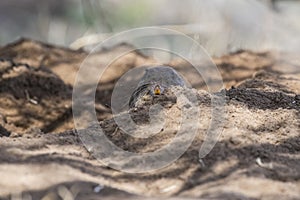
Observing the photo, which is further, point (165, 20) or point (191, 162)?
point (165, 20)

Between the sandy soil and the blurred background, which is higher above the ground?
the blurred background

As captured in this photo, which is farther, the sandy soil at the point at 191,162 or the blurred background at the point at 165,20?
the blurred background at the point at 165,20

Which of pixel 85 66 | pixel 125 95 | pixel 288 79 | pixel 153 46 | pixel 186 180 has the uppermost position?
pixel 153 46

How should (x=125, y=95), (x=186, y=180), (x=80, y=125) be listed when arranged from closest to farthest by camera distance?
(x=186, y=180) < (x=125, y=95) < (x=80, y=125)

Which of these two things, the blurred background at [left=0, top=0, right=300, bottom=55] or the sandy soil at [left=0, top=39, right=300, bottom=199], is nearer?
the sandy soil at [left=0, top=39, right=300, bottom=199]

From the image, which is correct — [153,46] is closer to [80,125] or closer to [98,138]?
[80,125]

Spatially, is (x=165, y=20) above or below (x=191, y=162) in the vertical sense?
above

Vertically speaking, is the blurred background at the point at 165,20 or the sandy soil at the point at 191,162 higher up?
the blurred background at the point at 165,20

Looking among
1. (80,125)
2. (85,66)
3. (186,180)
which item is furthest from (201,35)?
(186,180)
